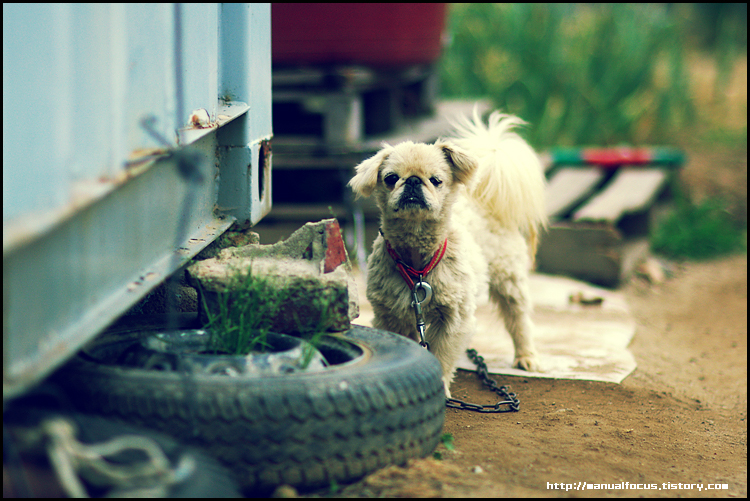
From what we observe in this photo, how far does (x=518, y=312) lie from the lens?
348 centimetres

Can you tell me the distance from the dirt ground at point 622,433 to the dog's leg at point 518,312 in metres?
0.23

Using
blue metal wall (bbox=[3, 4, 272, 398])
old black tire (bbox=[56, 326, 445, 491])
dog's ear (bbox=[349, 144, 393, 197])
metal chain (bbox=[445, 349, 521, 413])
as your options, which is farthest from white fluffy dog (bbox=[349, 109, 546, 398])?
old black tire (bbox=[56, 326, 445, 491])

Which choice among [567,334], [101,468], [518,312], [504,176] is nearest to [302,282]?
[101,468]

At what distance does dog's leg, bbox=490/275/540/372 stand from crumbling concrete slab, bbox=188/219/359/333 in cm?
127

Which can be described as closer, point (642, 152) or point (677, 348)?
point (677, 348)

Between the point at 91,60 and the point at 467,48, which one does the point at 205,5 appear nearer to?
the point at 91,60

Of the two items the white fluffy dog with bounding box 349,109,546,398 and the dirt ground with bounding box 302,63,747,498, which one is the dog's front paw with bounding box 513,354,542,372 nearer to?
the dirt ground with bounding box 302,63,747,498

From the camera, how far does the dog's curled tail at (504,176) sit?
3.36 m

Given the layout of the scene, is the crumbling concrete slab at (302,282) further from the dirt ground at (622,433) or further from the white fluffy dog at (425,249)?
the dirt ground at (622,433)

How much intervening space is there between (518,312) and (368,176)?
1163 millimetres

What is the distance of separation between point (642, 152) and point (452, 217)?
4.68 m

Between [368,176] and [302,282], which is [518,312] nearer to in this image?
[368,176]

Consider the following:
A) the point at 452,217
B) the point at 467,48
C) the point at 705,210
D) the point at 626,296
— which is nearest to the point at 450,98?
the point at 467,48

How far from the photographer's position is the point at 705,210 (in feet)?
22.9
